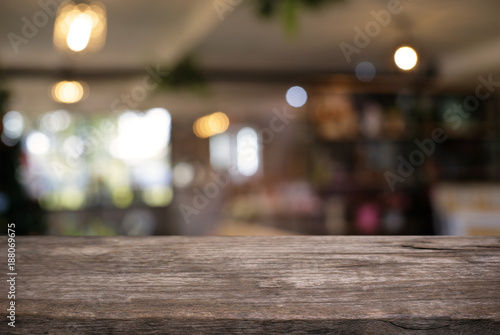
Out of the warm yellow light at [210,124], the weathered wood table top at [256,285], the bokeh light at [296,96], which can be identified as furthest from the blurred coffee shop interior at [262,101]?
the weathered wood table top at [256,285]

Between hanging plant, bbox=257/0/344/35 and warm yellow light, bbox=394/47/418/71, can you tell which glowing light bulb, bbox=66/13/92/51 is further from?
warm yellow light, bbox=394/47/418/71

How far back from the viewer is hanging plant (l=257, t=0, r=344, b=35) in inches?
96.7

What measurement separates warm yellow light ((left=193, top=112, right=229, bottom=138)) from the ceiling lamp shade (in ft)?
18.1

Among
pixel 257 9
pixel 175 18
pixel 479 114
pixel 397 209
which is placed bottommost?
pixel 397 209

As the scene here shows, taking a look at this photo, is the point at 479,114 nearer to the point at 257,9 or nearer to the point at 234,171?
the point at 257,9

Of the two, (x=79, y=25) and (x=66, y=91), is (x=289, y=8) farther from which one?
(x=66, y=91)

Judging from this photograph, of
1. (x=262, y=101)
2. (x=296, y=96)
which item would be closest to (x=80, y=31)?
(x=296, y=96)

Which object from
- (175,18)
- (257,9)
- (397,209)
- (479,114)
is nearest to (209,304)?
(257,9)

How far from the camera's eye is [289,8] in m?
2.48

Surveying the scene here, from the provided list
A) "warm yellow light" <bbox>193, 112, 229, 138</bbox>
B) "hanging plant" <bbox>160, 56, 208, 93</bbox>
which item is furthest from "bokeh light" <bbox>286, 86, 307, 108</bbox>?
"warm yellow light" <bbox>193, 112, 229, 138</bbox>

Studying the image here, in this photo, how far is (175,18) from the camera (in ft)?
14.6

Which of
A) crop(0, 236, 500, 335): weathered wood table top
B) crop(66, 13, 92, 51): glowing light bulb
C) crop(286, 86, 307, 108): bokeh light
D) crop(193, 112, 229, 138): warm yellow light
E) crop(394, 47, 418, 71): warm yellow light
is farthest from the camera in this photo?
crop(193, 112, 229, 138): warm yellow light

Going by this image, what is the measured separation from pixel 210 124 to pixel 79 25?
571 cm

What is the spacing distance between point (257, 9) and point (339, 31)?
51.5 inches
